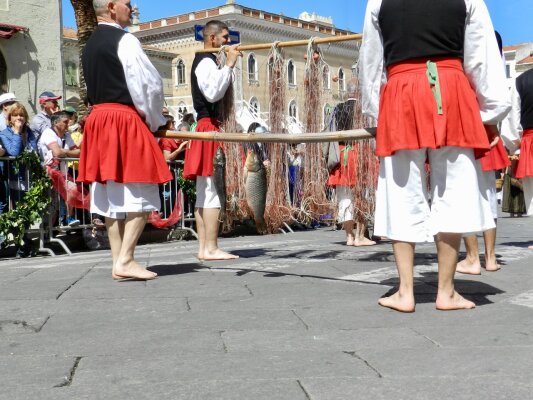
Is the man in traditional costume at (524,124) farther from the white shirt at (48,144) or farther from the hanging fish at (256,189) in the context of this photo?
the white shirt at (48,144)

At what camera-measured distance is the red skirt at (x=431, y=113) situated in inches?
169

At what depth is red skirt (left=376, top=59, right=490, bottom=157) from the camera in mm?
4293

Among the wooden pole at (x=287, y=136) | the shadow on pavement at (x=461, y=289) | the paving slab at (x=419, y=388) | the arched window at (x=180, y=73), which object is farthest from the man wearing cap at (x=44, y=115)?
the arched window at (x=180, y=73)

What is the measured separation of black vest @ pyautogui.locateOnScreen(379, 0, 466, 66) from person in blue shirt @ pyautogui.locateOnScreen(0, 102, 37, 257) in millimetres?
6008

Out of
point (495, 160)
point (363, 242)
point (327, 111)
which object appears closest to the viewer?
point (495, 160)

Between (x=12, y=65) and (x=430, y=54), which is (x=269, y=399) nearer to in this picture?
(x=430, y=54)

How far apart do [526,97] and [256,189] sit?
298 cm

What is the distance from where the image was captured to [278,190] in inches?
287

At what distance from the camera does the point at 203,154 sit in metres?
7.21

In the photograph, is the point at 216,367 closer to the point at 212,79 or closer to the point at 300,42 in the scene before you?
the point at 212,79

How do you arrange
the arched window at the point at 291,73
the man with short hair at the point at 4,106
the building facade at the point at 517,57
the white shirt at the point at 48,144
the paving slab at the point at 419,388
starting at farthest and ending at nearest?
the building facade at the point at 517,57
the white shirt at the point at 48,144
the man with short hair at the point at 4,106
the arched window at the point at 291,73
the paving slab at the point at 419,388

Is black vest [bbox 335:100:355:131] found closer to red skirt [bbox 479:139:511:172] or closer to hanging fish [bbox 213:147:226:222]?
hanging fish [bbox 213:147:226:222]

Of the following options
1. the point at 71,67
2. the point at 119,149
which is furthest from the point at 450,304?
the point at 71,67

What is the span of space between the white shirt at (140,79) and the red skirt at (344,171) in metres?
2.84
